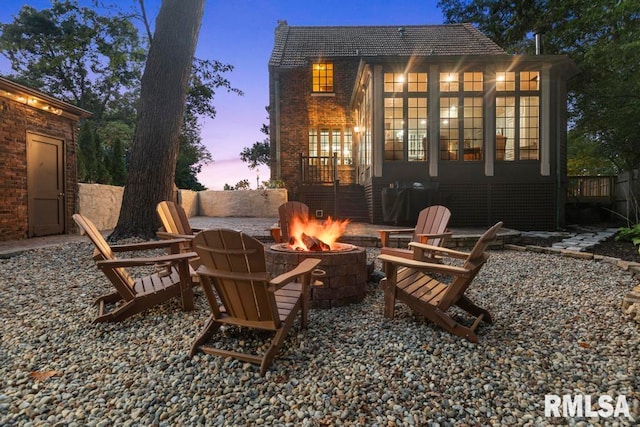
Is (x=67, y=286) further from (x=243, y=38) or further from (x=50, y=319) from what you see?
(x=243, y=38)

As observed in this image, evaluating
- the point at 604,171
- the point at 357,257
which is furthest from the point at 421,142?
the point at 604,171

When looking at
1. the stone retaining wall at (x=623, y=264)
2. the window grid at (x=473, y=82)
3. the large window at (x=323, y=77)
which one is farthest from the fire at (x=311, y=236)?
the large window at (x=323, y=77)

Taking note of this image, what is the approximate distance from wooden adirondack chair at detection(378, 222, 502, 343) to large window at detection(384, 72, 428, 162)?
625 centimetres

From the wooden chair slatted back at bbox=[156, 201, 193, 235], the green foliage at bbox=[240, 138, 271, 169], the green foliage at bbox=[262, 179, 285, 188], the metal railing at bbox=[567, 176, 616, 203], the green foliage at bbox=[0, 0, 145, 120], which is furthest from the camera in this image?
the green foliage at bbox=[240, 138, 271, 169]

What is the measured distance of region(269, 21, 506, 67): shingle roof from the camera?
13.4 meters

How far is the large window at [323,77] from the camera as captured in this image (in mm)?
13414

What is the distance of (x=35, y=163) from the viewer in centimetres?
714

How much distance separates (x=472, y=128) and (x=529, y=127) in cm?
144

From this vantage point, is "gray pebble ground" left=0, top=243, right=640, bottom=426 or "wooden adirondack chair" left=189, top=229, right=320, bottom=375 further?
"wooden adirondack chair" left=189, top=229, right=320, bottom=375

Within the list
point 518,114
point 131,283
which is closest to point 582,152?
point 518,114

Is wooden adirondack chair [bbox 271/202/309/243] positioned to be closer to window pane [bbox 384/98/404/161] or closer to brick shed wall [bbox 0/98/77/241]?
window pane [bbox 384/98/404/161]

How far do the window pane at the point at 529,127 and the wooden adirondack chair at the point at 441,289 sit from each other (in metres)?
7.40

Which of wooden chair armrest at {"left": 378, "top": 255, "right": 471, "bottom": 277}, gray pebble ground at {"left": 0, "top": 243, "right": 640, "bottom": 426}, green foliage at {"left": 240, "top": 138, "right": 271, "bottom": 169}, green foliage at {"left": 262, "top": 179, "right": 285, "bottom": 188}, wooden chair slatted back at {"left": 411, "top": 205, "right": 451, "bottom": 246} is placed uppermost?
green foliage at {"left": 240, "top": 138, "right": 271, "bottom": 169}

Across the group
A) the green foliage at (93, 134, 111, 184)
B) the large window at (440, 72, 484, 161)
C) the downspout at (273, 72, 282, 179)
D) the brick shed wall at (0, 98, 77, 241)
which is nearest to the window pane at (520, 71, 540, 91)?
the large window at (440, 72, 484, 161)
